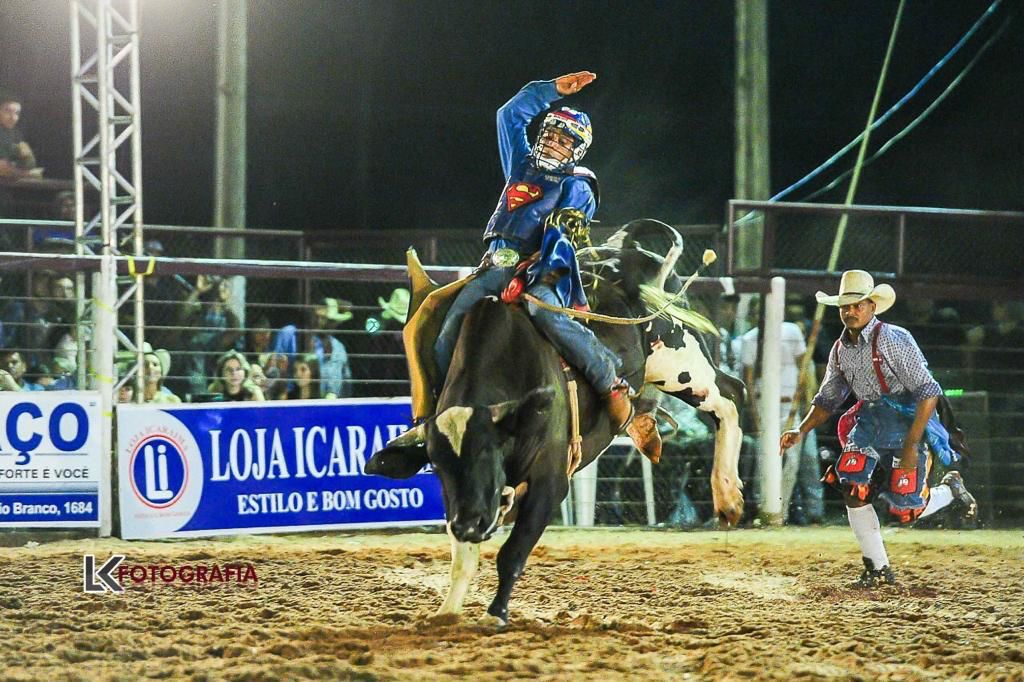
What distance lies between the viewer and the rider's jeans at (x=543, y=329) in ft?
21.8

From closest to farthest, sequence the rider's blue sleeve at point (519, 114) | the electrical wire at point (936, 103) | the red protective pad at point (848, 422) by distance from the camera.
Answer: the rider's blue sleeve at point (519, 114) < the red protective pad at point (848, 422) < the electrical wire at point (936, 103)

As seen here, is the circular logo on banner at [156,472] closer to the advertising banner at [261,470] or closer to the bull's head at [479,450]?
the advertising banner at [261,470]

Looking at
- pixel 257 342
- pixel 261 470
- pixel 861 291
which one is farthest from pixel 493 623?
pixel 257 342

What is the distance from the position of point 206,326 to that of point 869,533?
5764 millimetres

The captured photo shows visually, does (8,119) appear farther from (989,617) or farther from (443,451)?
(989,617)

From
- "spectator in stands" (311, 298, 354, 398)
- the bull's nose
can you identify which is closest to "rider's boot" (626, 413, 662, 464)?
the bull's nose

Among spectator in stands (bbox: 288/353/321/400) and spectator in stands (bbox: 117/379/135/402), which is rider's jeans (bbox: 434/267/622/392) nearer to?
spectator in stands (bbox: 117/379/135/402)

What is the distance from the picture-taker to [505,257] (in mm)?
6793

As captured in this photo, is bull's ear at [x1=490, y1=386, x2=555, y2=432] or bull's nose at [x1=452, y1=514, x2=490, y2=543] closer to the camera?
bull's nose at [x1=452, y1=514, x2=490, y2=543]

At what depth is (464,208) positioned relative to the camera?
1702cm

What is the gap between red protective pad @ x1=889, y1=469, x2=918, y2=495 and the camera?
723 centimetres

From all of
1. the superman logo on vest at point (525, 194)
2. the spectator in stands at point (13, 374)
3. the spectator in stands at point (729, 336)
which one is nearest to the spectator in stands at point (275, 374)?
the spectator in stands at point (13, 374)

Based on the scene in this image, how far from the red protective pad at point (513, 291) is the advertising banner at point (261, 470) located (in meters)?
3.16

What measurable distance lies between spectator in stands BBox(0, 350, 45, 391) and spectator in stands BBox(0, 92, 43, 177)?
2674 mm
